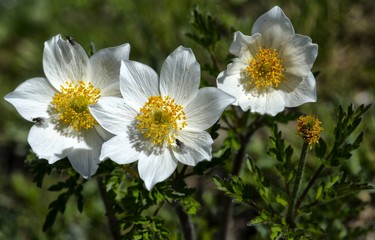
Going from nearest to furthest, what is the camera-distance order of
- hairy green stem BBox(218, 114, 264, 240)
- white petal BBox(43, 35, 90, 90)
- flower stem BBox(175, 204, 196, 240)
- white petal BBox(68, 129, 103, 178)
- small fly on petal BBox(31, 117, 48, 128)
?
white petal BBox(68, 129, 103, 178) < small fly on petal BBox(31, 117, 48, 128) < white petal BBox(43, 35, 90, 90) < flower stem BBox(175, 204, 196, 240) < hairy green stem BBox(218, 114, 264, 240)

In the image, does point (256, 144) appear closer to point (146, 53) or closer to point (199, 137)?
point (146, 53)

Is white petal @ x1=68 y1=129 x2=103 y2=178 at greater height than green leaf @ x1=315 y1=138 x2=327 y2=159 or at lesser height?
lesser

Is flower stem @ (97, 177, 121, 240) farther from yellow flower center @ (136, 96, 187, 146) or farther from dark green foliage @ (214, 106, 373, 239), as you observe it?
dark green foliage @ (214, 106, 373, 239)

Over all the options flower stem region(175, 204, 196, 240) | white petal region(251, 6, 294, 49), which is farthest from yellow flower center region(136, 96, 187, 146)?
white petal region(251, 6, 294, 49)

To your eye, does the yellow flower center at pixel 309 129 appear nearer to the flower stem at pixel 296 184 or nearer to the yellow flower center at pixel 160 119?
the flower stem at pixel 296 184

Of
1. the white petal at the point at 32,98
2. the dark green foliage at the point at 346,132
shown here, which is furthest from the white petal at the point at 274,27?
the white petal at the point at 32,98

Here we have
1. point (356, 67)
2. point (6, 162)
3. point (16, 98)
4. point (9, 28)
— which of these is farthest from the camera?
point (9, 28)

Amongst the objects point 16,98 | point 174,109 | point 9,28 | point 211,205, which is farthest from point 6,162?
point 174,109

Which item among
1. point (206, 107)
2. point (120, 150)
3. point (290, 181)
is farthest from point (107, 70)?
point (290, 181)
